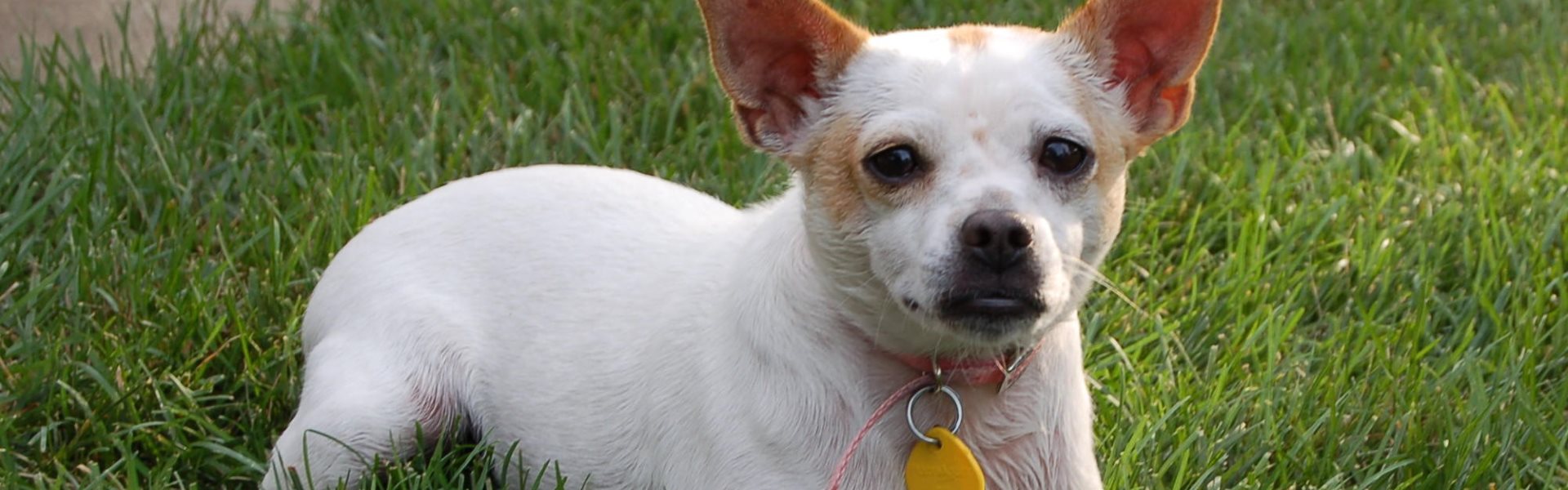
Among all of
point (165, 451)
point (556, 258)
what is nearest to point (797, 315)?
point (556, 258)

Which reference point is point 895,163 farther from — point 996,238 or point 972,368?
point 972,368

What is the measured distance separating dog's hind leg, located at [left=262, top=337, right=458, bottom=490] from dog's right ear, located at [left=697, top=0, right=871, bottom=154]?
0.88 metres

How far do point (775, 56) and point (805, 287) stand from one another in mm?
399

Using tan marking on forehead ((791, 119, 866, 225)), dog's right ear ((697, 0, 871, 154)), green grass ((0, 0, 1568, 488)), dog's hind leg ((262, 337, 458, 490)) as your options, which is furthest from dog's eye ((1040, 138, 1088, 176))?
dog's hind leg ((262, 337, 458, 490))

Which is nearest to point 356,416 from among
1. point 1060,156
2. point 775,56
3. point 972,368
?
point 775,56

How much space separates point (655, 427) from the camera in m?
3.25

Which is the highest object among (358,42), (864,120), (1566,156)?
(864,120)

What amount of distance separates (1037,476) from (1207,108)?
255 centimetres

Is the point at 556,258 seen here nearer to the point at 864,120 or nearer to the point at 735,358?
the point at 735,358

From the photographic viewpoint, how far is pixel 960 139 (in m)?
2.77

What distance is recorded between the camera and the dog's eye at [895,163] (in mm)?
2809

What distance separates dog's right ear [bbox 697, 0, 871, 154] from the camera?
297 centimetres

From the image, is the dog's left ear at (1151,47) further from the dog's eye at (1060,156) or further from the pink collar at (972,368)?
the pink collar at (972,368)

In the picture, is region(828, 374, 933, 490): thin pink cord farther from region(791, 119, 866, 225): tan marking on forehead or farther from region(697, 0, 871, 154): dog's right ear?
region(697, 0, 871, 154): dog's right ear
